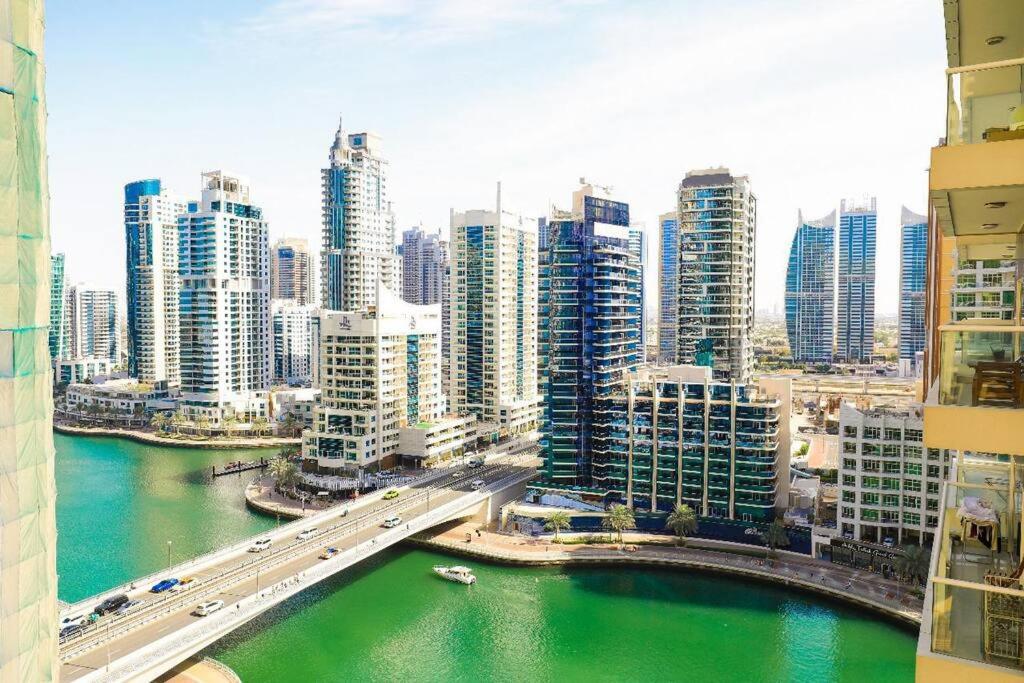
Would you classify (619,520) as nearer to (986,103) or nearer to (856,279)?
(986,103)

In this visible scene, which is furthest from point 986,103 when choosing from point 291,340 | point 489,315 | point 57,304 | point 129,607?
point 57,304

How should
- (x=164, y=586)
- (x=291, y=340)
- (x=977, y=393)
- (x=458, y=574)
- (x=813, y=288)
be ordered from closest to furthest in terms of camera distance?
(x=977, y=393)
(x=164, y=586)
(x=458, y=574)
(x=291, y=340)
(x=813, y=288)

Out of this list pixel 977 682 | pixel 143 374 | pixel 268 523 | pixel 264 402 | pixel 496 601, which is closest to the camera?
pixel 977 682

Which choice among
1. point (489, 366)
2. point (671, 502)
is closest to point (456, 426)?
point (489, 366)

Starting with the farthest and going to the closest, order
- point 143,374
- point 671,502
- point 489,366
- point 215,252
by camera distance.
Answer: point 143,374 → point 215,252 → point 489,366 → point 671,502

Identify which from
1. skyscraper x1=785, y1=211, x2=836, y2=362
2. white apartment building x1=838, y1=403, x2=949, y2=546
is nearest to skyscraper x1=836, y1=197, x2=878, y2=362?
skyscraper x1=785, y1=211, x2=836, y2=362

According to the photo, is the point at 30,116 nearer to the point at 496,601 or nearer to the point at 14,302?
the point at 14,302
